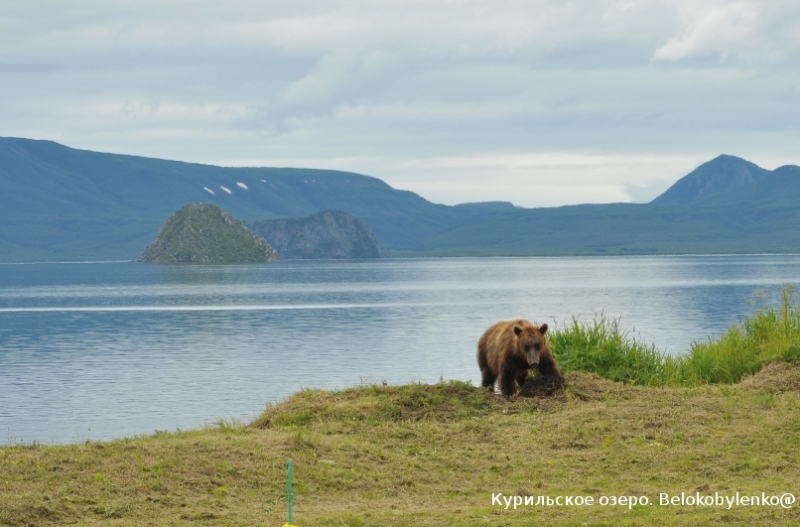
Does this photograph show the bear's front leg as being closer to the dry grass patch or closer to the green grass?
the dry grass patch

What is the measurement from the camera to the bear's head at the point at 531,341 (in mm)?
19219

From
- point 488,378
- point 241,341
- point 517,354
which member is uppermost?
point 517,354

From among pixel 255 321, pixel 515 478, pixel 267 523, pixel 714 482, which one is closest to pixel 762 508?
pixel 714 482

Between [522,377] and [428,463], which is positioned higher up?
[522,377]

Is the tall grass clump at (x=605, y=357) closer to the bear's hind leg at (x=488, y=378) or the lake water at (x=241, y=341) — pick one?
the bear's hind leg at (x=488, y=378)

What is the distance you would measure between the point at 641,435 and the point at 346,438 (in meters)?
4.43

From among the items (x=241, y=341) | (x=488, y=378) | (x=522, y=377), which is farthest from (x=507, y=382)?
(x=241, y=341)

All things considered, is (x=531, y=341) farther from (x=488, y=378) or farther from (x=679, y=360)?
(x=679, y=360)

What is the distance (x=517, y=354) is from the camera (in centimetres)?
1984

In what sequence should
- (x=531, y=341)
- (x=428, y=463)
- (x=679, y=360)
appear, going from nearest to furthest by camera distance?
(x=428, y=463)
(x=531, y=341)
(x=679, y=360)

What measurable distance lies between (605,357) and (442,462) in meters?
10.1

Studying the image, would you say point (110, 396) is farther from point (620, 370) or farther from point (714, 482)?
point (714, 482)

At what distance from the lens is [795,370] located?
20.6 meters

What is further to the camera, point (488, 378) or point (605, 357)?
point (605, 357)
